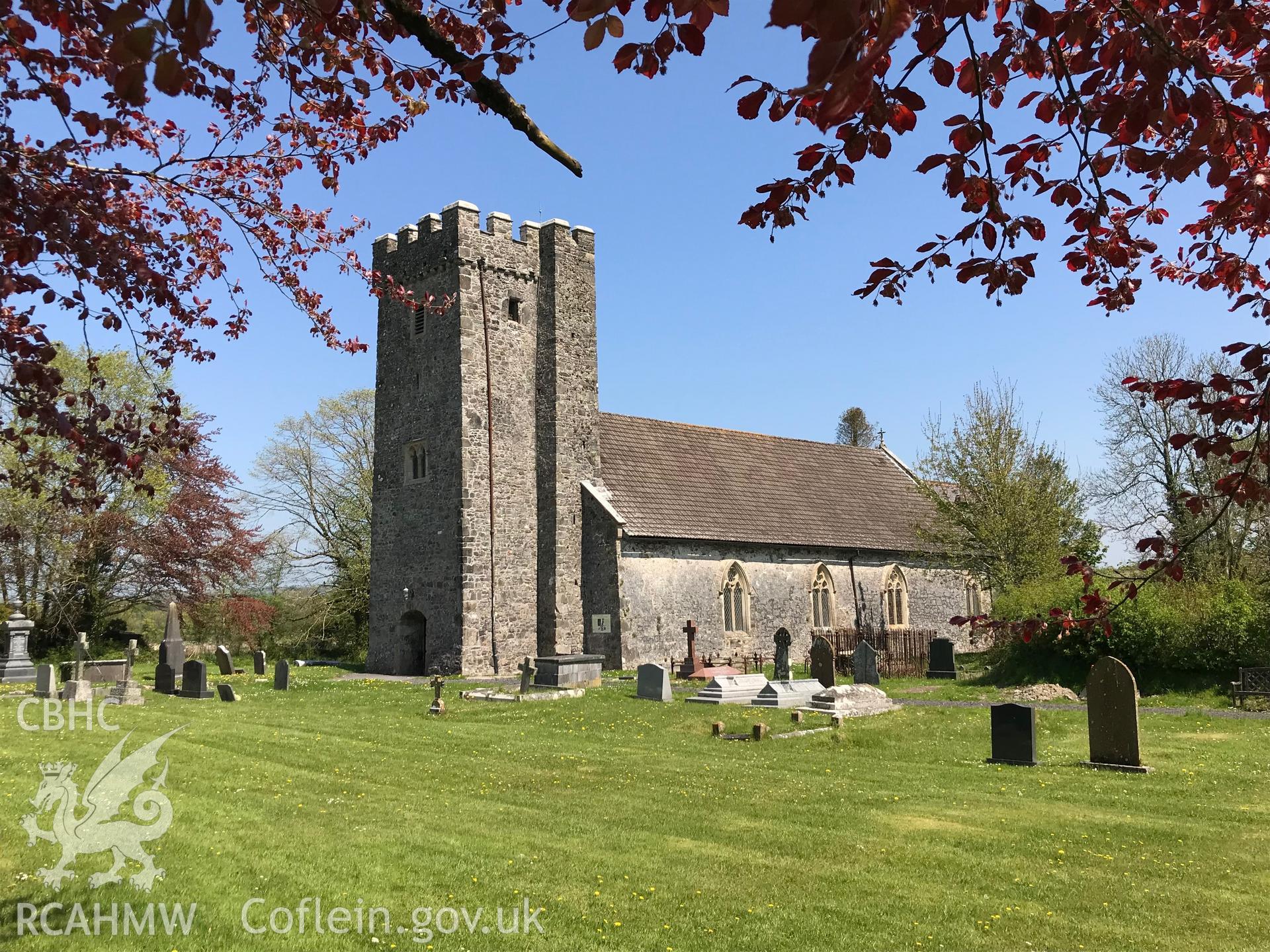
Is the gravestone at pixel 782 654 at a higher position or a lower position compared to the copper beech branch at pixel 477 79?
lower

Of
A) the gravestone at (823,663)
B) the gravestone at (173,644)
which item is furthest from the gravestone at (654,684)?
the gravestone at (173,644)

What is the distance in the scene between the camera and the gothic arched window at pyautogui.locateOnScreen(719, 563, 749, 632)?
1133 inches

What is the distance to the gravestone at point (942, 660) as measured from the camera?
24.9 metres

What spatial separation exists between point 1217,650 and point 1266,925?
15436mm

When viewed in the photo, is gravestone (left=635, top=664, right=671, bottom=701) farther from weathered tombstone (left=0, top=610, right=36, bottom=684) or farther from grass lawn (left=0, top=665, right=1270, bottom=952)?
weathered tombstone (left=0, top=610, right=36, bottom=684)

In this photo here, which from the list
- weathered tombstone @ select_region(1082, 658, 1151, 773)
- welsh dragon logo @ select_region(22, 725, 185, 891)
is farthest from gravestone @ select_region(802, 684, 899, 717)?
welsh dragon logo @ select_region(22, 725, 185, 891)

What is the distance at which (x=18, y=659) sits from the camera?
26.2 metres

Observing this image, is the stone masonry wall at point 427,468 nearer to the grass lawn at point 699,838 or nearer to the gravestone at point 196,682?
the gravestone at point 196,682

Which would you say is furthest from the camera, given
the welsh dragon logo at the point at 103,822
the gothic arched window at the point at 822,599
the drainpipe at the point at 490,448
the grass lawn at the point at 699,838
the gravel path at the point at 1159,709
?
the gothic arched window at the point at 822,599

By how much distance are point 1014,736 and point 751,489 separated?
20.6m

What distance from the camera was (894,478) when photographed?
3897cm

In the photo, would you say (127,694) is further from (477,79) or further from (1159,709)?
(1159,709)

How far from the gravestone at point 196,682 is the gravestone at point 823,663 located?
14049 mm

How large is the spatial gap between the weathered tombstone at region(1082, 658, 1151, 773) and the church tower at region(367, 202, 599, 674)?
1647cm
